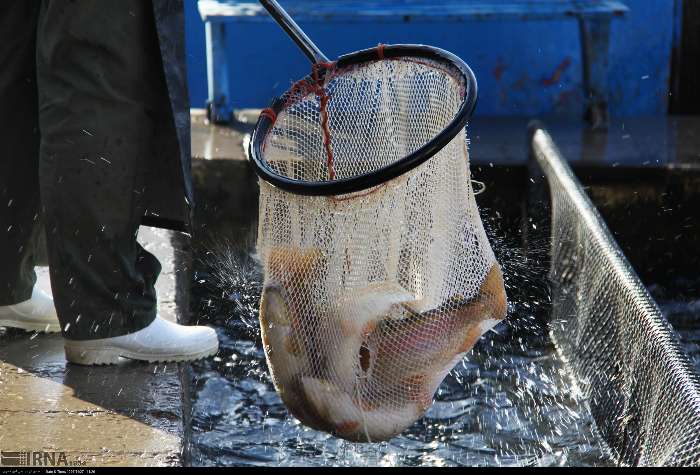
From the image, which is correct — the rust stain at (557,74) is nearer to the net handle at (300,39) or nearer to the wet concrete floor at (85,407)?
the net handle at (300,39)

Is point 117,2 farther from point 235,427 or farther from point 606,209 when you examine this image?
point 606,209

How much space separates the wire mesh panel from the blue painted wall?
195 cm

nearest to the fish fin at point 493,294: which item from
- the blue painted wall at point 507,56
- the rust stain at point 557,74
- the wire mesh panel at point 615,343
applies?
the wire mesh panel at point 615,343

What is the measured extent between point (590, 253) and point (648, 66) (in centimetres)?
345

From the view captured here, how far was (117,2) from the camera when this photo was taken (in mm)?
3316

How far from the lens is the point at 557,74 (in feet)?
23.7

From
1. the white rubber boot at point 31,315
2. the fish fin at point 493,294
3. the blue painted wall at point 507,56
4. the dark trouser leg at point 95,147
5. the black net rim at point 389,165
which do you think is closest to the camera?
the black net rim at point 389,165

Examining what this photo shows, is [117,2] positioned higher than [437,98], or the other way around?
[117,2]

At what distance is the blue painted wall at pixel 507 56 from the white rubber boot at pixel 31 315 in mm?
A: 3563

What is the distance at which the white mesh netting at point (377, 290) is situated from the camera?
2.86m

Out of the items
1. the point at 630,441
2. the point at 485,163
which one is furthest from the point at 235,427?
the point at 485,163

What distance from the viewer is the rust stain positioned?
23.6 ft

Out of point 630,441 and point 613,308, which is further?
point 613,308

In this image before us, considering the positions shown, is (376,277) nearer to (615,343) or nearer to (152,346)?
(152,346)
